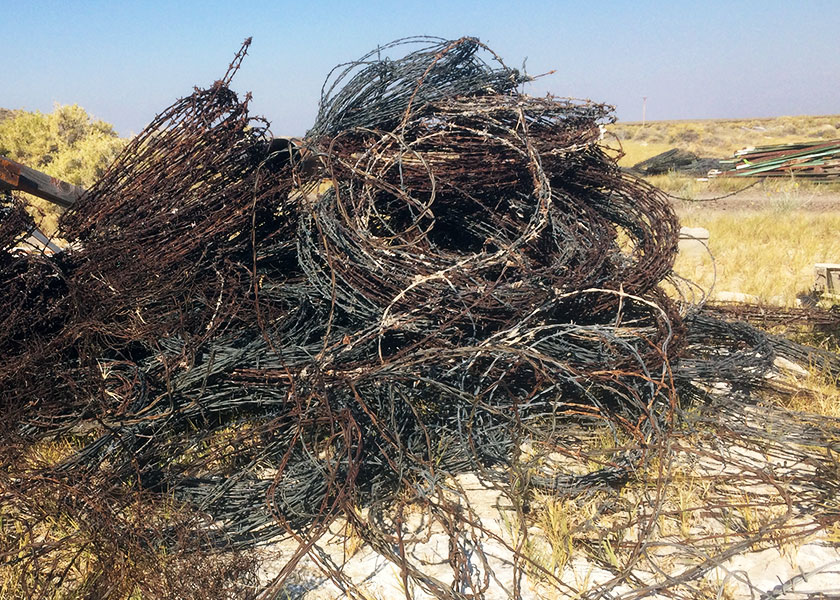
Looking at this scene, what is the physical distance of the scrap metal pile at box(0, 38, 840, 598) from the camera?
2.56m

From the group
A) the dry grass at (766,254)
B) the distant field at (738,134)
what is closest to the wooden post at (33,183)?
the dry grass at (766,254)

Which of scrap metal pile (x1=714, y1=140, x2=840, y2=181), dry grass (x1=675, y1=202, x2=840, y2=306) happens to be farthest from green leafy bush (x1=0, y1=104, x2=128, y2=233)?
scrap metal pile (x1=714, y1=140, x2=840, y2=181)

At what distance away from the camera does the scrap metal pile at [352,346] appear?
2557 millimetres

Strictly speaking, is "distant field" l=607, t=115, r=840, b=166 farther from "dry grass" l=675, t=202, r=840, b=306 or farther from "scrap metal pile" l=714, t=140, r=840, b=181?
"dry grass" l=675, t=202, r=840, b=306

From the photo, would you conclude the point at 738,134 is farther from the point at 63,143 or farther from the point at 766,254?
the point at 63,143

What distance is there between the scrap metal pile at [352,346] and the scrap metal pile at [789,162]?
1326 cm

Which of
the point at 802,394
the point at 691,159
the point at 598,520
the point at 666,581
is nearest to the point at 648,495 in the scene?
the point at 598,520

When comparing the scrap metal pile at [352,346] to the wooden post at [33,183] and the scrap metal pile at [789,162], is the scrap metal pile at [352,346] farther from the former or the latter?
the scrap metal pile at [789,162]

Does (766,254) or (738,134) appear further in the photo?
(738,134)

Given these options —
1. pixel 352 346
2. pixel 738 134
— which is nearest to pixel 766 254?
pixel 352 346

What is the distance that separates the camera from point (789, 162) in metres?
15.8

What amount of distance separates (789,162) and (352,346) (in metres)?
16.3

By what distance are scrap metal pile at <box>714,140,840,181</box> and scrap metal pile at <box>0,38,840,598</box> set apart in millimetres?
13256

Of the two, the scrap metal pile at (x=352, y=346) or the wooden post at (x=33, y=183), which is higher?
the wooden post at (x=33, y=183)
